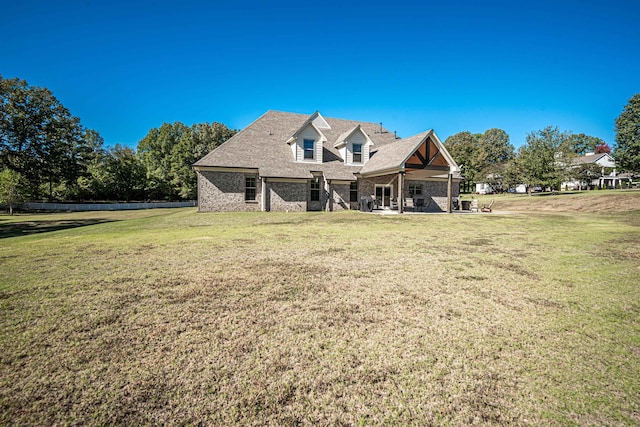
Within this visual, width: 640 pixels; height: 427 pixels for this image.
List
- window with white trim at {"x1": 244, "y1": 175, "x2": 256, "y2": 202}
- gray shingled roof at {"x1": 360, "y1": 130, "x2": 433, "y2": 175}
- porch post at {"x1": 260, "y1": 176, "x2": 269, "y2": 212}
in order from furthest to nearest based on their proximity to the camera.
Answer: window with white trim at {"x1": 244, "y1": 175, "x2": 256, "y2": 202}, porch post at {"x1": 260, "y1": 176, "x2": 269, "y2": 212}, gray shingled roof at {"x1": 360, "y1": 130, "x2": 433, "y2": 175}

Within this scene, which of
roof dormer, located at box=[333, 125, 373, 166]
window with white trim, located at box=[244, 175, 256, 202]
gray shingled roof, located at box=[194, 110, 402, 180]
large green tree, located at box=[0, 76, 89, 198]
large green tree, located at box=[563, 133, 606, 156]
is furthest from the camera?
large green tree, located at box=[563, 133, 606, 156]

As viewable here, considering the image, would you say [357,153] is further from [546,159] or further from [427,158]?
[546,159]

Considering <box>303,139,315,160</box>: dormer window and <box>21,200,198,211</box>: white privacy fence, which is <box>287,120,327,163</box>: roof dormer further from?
<box>21,200,198,211</box>: white privacy fence

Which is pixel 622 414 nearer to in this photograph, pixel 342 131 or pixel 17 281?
pixel 17 281

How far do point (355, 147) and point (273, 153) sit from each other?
6999mm

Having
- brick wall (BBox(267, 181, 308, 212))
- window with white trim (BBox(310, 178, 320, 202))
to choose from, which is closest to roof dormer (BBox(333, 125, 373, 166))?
window with white trim (BBox(310, 178, 320, 202))

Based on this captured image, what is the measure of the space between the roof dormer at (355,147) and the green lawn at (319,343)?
18.2m

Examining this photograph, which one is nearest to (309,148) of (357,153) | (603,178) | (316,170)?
(316,170)

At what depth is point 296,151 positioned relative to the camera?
21.6m

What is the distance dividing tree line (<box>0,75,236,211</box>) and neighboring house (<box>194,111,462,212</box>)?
2298 cm

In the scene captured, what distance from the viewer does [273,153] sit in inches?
849

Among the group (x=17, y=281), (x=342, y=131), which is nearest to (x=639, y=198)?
(x=342, y=131)

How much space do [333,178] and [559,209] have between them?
2128 cm

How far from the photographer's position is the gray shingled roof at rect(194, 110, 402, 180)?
1980 centimetres
